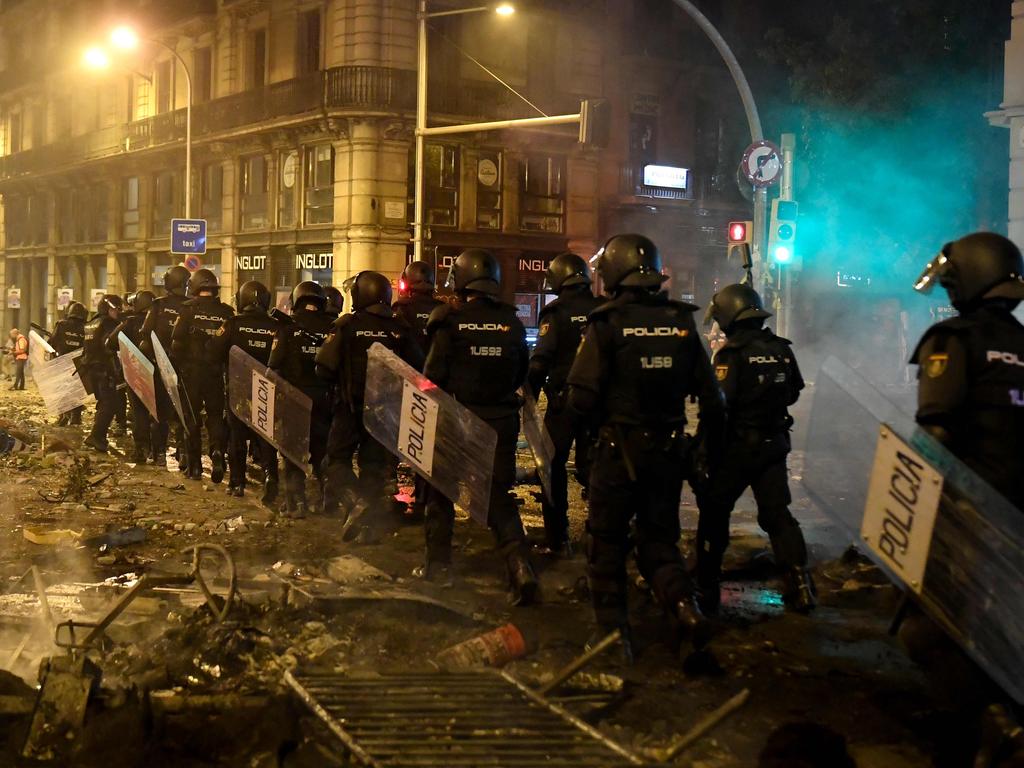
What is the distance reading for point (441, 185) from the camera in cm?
2981

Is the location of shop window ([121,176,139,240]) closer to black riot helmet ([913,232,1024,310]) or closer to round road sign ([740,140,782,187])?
round road sign ([740,140,782,187])

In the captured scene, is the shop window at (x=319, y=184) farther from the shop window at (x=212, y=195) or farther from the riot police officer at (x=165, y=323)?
the riot police officer at (x=165, y=323)

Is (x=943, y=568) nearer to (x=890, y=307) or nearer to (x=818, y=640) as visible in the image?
(x=818, y=640)

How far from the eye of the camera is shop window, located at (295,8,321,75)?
3003 cm

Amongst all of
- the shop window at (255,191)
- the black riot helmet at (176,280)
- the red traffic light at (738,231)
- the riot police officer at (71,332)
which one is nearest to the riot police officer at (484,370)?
the black riot helmet at (176,280)

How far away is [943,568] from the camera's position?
3.74m

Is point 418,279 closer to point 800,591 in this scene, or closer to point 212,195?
point 800,591

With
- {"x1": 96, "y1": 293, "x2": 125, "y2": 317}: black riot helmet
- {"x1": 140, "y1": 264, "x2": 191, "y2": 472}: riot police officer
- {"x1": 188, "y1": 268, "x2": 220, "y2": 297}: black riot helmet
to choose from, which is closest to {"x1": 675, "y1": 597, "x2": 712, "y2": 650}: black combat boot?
{"x1": 188, "y1": 268, "x2": 220, "y2": 297}: black riot helmet

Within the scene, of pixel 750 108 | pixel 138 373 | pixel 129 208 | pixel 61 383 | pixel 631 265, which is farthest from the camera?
pixel 129 208

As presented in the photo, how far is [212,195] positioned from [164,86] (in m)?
5.19

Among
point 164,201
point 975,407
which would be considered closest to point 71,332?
point 975,407

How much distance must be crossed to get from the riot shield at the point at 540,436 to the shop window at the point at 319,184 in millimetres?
23057

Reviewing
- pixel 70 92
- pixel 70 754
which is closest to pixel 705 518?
pixel 70 754

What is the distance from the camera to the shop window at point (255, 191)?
32.2 m
